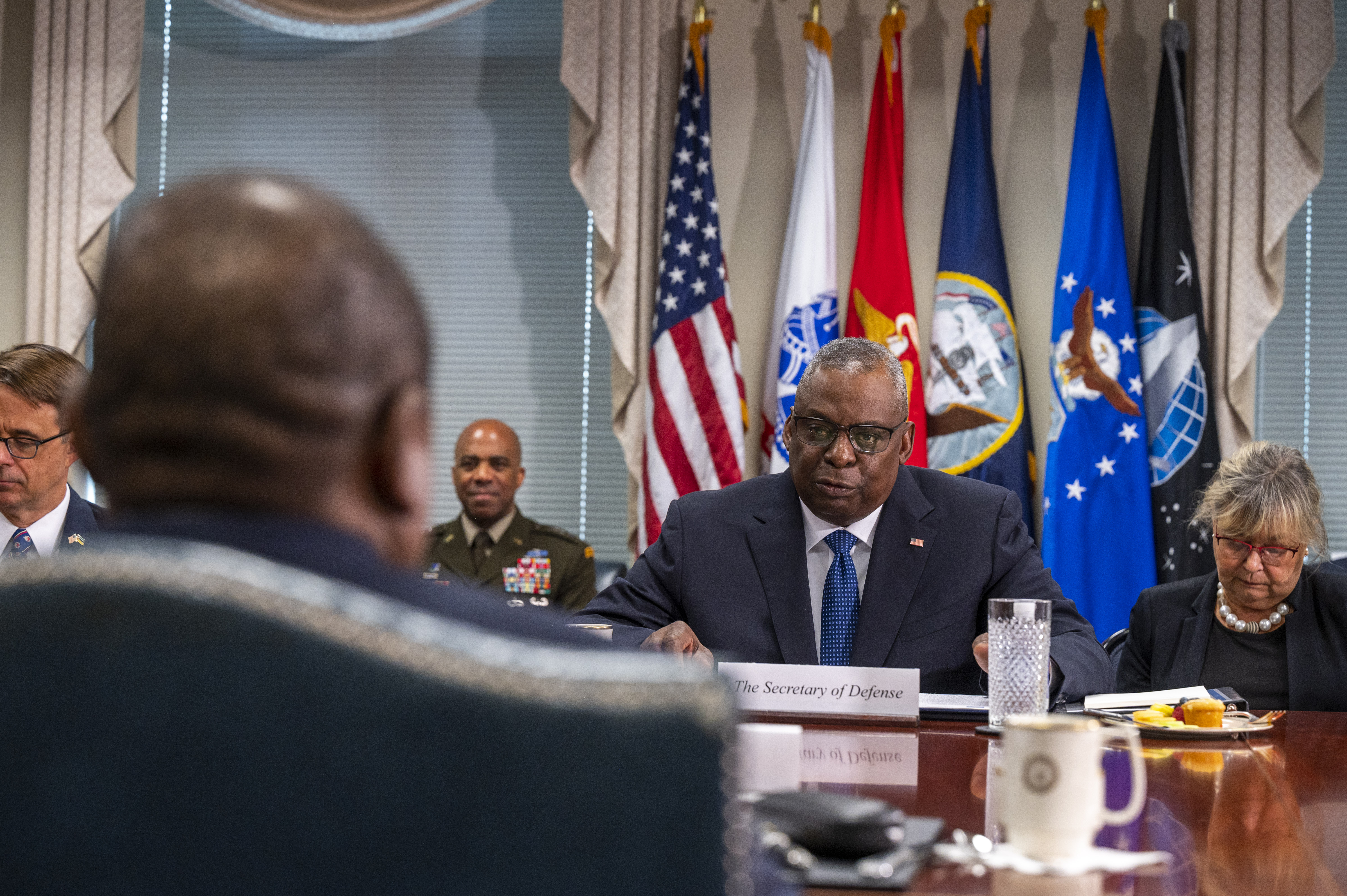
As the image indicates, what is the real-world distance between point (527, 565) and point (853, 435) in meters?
2.20

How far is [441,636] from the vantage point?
54 centimetres

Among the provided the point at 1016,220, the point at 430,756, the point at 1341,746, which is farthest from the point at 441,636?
the point at 1016,220

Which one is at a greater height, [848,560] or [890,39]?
[890,39]

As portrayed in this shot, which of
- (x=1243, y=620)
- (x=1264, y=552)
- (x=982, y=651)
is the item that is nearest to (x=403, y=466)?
(x=982, y=651)

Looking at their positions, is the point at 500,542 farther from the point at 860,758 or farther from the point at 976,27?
→ the point at 860,758

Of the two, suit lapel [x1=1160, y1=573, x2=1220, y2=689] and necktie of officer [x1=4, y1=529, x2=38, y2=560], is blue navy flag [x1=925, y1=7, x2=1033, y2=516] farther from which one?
necktie of officer [x1=4, y1=529, x2=38, y2=560]

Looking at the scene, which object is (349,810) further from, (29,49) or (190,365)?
(29,49)

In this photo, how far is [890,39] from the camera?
14.8 feet

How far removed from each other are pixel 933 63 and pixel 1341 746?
341 centimetres

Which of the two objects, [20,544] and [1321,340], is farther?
[1321,340]

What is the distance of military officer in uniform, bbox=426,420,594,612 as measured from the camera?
173 inches

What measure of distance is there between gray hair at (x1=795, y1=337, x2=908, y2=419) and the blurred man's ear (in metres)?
1.94

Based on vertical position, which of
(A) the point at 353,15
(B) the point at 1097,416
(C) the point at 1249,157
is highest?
(A) the point at 353,15

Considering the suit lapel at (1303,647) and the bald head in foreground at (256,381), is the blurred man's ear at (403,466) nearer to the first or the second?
the bald head in foreground at (256,381)
